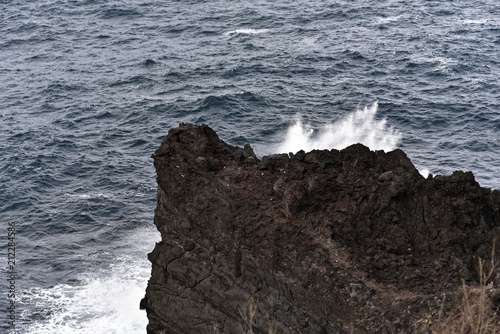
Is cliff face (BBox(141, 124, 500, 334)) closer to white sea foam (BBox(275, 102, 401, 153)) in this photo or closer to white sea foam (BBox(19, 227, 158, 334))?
white sea foam (BBox(19, 227, 158, 334))

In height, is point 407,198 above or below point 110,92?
above

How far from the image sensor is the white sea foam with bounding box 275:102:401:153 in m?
77.2

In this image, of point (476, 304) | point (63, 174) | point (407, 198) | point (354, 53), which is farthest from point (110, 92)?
point (476, 304)

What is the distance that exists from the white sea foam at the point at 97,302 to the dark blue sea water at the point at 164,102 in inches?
4.6

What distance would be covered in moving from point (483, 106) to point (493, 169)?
12.5 meters

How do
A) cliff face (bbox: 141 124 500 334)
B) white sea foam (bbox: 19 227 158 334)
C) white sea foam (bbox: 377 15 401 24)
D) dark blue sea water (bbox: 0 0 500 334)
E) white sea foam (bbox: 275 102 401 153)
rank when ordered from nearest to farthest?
cliff face (bbox: 141 124 500 334) → white sea foam (bbox: 19 227 158 334) → dark blue sea water (bbox: 0 0 500 334) → white sea foam (bbox: 275 102 401 153) → white sea foam (bbox: 377 15 401 24)

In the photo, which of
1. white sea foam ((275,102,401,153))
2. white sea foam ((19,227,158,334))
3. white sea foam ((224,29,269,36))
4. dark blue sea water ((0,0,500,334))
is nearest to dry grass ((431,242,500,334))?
white sea foam ((19,227,158,334))

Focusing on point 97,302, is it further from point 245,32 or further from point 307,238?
point 245,32

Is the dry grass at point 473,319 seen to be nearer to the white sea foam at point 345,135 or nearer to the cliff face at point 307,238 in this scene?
the cliff face at point 307,238

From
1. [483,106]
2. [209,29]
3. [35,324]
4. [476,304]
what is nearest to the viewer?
[476,304]

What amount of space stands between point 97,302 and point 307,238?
24067mm

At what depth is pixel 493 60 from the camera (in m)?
93.2

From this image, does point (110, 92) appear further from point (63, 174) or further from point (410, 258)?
point (410, 258)

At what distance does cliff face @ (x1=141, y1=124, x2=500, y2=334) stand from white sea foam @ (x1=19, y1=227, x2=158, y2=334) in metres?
12.4
